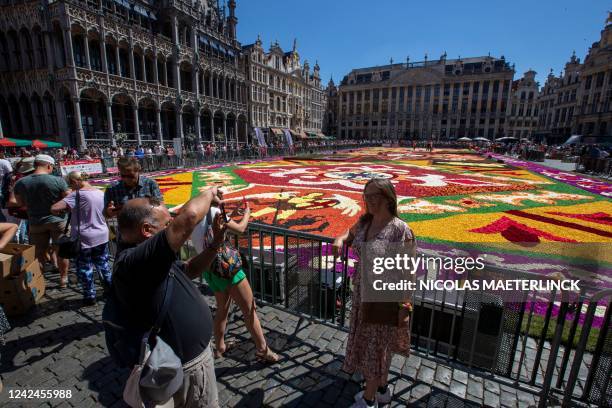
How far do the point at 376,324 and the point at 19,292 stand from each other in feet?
14.8

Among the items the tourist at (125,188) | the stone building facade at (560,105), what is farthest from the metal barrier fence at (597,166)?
the stone building facade at (560,105)

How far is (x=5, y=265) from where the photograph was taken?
12.3 ft

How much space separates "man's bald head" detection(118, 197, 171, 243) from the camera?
1.68 m

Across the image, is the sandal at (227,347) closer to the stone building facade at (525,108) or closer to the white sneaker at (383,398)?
the white sneaker at (383,398)

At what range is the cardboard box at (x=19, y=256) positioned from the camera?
385 cm

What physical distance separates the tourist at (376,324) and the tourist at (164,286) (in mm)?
1212

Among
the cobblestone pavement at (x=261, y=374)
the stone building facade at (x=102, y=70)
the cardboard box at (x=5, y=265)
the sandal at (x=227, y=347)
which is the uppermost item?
the stone building facade at (x=102, y=70)

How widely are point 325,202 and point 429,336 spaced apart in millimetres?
7406

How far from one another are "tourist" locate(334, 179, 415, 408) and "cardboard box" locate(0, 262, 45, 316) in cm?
425

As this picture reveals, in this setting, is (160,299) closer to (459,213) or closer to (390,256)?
(390,256)

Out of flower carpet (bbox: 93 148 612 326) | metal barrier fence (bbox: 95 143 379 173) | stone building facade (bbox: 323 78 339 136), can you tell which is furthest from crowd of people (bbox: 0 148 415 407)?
stone building facade (bbox: 323 78 339 136)

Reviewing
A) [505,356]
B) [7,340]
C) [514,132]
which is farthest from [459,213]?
[514,132]

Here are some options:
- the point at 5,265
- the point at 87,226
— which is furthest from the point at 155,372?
the point at 5,265

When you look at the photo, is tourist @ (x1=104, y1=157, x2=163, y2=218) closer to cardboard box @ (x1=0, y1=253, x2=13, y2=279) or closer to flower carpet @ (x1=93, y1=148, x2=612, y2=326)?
cardboard box @ (x1=0, y1=253, x2=13, y2=279)
